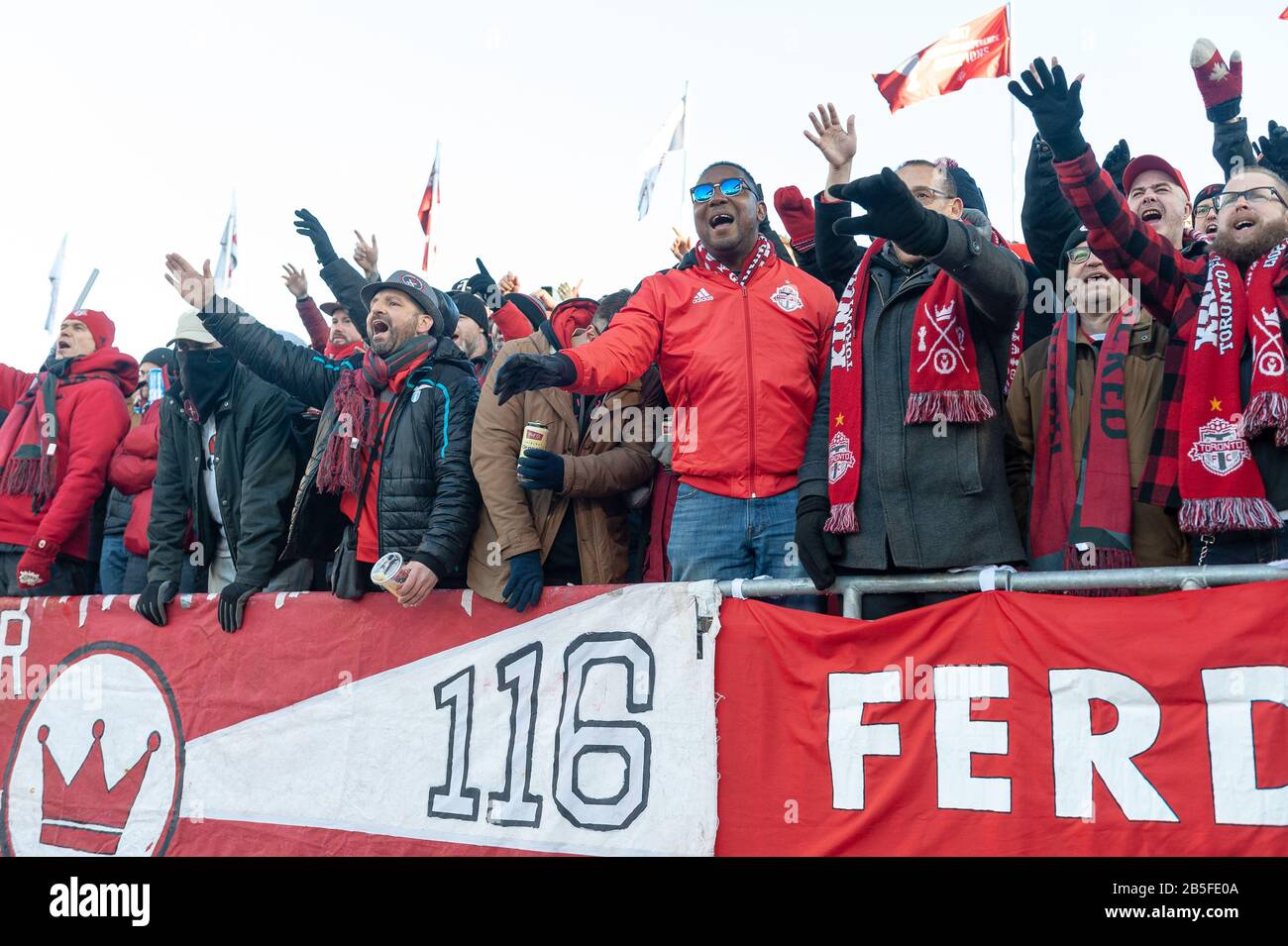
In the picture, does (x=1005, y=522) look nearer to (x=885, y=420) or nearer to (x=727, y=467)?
(x=885, y=420)

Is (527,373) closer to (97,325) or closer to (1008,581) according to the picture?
(1008,581)

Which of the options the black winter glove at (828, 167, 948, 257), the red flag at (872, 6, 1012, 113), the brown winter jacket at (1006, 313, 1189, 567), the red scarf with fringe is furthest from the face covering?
the red flag at (872, 6, 1012, 113)

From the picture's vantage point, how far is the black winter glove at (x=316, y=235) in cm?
707

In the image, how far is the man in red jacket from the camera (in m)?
7.09

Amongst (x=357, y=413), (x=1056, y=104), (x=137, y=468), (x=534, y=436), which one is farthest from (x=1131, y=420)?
(x=137, y=468)

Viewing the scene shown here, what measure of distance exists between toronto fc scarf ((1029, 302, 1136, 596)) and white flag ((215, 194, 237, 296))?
40.3ft

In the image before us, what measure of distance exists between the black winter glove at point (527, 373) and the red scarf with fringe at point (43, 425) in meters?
4.28

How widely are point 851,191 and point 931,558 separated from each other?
1.27 meters

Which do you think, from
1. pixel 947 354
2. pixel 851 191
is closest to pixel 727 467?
pixel 947 354

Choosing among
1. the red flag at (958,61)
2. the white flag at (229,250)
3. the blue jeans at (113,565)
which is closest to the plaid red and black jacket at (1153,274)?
the red flag at (958,61)

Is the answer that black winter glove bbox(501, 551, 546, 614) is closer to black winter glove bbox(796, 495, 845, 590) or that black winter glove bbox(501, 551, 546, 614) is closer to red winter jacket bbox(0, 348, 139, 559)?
black winter glove bbox(796, 495, 845, 590)

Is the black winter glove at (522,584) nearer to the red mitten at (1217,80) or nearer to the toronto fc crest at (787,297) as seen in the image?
the toronto fc crest at (787,297)

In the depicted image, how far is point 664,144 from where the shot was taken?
38.8 ft

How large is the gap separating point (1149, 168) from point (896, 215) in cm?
193
